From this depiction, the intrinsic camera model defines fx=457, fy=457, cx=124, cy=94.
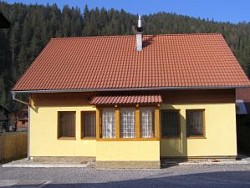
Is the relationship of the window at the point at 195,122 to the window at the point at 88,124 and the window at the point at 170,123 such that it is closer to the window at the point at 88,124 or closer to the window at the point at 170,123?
the window at the point at 170,123

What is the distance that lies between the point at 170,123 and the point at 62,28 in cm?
8231

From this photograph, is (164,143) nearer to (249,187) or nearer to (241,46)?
(249,187)

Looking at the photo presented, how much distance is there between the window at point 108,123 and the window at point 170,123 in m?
2.41

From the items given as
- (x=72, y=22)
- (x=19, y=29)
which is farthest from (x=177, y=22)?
(x=19, y=29)

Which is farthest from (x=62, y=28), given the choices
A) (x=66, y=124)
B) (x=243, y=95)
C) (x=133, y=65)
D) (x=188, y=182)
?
(x=188, y=182)

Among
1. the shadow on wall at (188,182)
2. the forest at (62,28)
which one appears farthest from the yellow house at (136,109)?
the forest at (62,28)

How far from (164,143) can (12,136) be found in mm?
7581

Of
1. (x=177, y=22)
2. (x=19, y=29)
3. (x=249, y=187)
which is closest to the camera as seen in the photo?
(x=249, y=187)

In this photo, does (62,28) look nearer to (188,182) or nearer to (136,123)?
(136,123)

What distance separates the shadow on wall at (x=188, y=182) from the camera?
12.5 m

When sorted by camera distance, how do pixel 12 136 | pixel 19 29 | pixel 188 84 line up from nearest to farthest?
pixel 188 84, pixel 12 136, pixel 19 29

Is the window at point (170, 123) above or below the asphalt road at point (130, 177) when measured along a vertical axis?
above

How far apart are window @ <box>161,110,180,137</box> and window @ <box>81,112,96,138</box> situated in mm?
2888

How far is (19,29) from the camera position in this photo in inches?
3789
